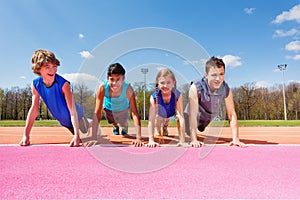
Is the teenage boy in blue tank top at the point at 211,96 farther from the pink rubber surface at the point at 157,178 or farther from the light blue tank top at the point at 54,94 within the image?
the light blue tank top at the point at 54,94

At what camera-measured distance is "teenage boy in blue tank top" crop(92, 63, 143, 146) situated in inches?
140

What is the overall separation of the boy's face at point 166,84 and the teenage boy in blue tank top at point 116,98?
56 centimetres

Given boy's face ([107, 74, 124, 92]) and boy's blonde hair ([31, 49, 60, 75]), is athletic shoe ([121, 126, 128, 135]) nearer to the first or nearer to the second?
boy's face ([107, 74, 124, 92])

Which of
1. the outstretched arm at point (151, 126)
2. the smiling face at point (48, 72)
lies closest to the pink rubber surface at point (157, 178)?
the outstretched arm at point (151, 126)

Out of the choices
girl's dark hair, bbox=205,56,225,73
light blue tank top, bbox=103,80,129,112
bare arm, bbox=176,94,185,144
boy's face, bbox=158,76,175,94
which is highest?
girl's dark hair, bbox=205,56,225,73

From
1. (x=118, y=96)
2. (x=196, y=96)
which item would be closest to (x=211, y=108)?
(x=196, y=96)

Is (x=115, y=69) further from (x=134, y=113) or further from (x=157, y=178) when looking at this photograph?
(x=157, y=178)

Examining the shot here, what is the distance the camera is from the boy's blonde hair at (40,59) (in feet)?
10.6

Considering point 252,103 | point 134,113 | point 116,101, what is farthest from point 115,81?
point 252,103

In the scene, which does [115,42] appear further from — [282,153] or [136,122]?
[282,153]

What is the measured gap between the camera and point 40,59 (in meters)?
3.25

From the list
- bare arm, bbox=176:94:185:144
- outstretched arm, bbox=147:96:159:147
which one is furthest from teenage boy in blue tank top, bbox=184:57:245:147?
outstretched arm, bbox=147:96:159:147

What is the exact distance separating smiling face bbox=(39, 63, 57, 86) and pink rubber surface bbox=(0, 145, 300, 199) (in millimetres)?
1250

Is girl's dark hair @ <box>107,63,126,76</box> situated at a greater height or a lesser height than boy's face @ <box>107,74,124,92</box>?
greater
